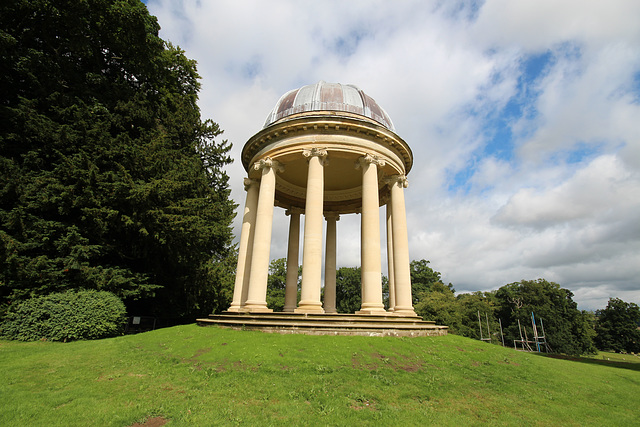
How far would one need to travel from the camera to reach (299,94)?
27750mm

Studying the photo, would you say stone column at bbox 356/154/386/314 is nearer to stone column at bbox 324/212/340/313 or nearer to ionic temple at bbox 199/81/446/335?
ionic temple at bbox 199/81/446/335

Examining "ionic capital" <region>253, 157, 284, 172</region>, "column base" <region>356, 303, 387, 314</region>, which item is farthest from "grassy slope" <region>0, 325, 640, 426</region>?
"ionic capital" <region>253, 157, 284, 172</region>

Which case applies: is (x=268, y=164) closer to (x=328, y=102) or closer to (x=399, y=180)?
(x=328, y=102)

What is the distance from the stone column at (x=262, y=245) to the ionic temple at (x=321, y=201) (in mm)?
68

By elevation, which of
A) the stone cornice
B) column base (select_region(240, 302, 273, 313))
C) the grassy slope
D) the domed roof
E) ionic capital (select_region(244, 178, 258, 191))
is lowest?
the grassy slope

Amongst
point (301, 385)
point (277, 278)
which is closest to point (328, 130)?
point (301, 385)

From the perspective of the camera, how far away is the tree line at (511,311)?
73.9 meters

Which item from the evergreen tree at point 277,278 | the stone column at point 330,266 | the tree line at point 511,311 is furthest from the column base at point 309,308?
the evergreen tree at point 277,278

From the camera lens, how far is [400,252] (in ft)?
Result: 80.1

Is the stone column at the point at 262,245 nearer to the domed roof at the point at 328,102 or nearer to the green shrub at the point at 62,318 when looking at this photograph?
the domed roof at the point at 328,102

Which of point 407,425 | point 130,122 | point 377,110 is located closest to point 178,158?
point 130,122

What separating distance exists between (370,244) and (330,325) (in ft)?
22.2

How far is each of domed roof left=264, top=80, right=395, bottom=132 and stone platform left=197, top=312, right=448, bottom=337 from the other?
53.8 feet

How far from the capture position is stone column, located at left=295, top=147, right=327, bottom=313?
1944cm
